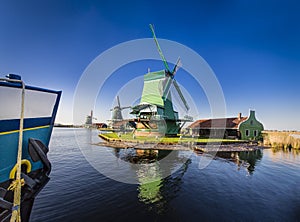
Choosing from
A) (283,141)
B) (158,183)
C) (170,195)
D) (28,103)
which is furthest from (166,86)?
(28,103)

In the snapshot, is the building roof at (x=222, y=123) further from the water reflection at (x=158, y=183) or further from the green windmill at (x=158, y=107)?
the water reflection at (x=158, y=183)

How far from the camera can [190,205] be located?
20.0 feet

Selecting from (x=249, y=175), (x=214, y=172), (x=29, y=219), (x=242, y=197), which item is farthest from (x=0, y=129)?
(x=249, y=175)

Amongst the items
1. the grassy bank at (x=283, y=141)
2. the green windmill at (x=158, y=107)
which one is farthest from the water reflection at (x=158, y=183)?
the grassy bank at (x=283, y=141)

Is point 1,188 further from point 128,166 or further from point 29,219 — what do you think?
point 128,166

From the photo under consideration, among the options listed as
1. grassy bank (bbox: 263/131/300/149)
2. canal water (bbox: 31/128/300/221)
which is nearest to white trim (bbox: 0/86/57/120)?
canal water (bbox: 31/128/300/221)

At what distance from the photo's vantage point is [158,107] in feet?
93.6

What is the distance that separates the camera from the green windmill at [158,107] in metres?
28.4

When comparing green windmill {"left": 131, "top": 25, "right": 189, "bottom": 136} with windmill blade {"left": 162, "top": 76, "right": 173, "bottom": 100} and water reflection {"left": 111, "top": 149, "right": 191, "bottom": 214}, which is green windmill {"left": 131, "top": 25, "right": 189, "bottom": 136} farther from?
water reflection {"left": 111, "top": 149, "right": 191, "bottom": 214}

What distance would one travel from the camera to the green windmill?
28.4 m

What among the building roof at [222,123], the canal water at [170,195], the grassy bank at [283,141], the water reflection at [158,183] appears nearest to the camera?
the canal water at [170,195]

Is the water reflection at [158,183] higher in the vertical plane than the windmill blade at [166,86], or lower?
lower

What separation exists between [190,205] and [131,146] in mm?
14623

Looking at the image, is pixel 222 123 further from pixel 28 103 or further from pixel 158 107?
Answer: pixel 28 103
